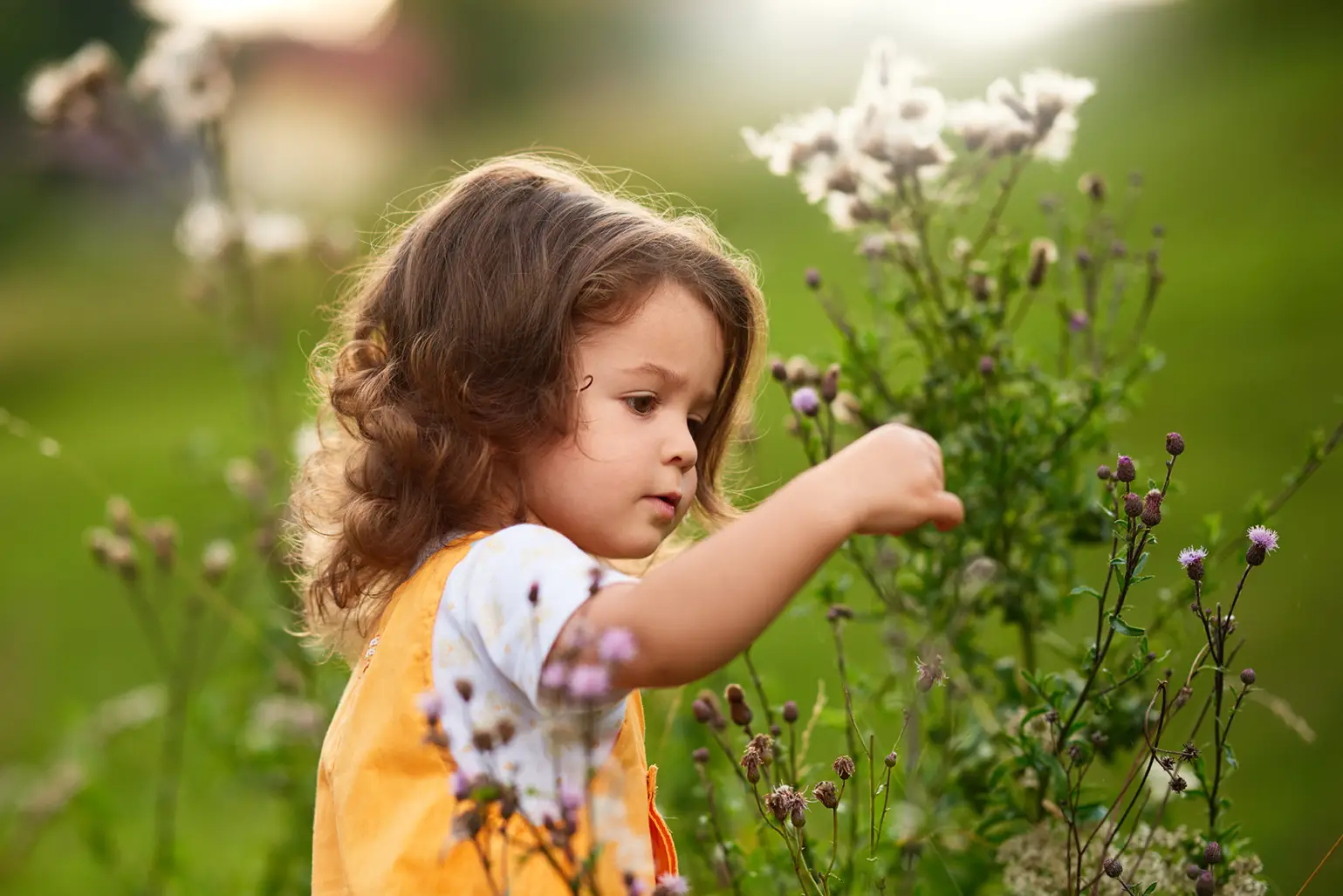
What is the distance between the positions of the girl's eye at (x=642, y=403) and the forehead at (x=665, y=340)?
4cm

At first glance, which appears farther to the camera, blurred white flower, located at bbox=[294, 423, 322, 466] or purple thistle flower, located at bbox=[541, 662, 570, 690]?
blurred white flower, located at bbox=[294, 423, 322, 466]

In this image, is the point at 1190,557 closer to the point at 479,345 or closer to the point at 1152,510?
the point at 1152,510

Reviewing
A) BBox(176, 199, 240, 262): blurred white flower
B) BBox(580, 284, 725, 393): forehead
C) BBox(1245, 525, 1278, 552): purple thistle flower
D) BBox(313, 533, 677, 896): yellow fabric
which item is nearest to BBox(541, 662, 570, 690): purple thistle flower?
BBox(313, 533, 677, 896): yellow fabric

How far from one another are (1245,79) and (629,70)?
14.3ft

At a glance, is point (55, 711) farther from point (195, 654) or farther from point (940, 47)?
point (940, 47)

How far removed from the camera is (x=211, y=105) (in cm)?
272

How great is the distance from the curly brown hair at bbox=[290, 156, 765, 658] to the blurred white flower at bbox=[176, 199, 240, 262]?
1.21m

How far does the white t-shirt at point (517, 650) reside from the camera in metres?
1.19

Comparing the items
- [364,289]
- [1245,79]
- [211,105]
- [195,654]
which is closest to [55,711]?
[195,654]

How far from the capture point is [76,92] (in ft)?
8.75

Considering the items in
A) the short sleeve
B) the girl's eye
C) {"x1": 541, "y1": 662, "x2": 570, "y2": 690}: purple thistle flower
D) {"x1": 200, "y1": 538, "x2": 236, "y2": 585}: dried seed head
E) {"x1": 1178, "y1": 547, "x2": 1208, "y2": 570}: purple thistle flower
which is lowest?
{"x1": 200, "y1": 538, "x2": 236, "y2": 585}: dried seed head

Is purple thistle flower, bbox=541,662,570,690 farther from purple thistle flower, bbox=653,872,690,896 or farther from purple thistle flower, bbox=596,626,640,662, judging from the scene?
purple thistle flower, bbox=653,872,690,896

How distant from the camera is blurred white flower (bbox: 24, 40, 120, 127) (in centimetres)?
264

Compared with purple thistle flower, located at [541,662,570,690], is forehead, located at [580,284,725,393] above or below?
above
